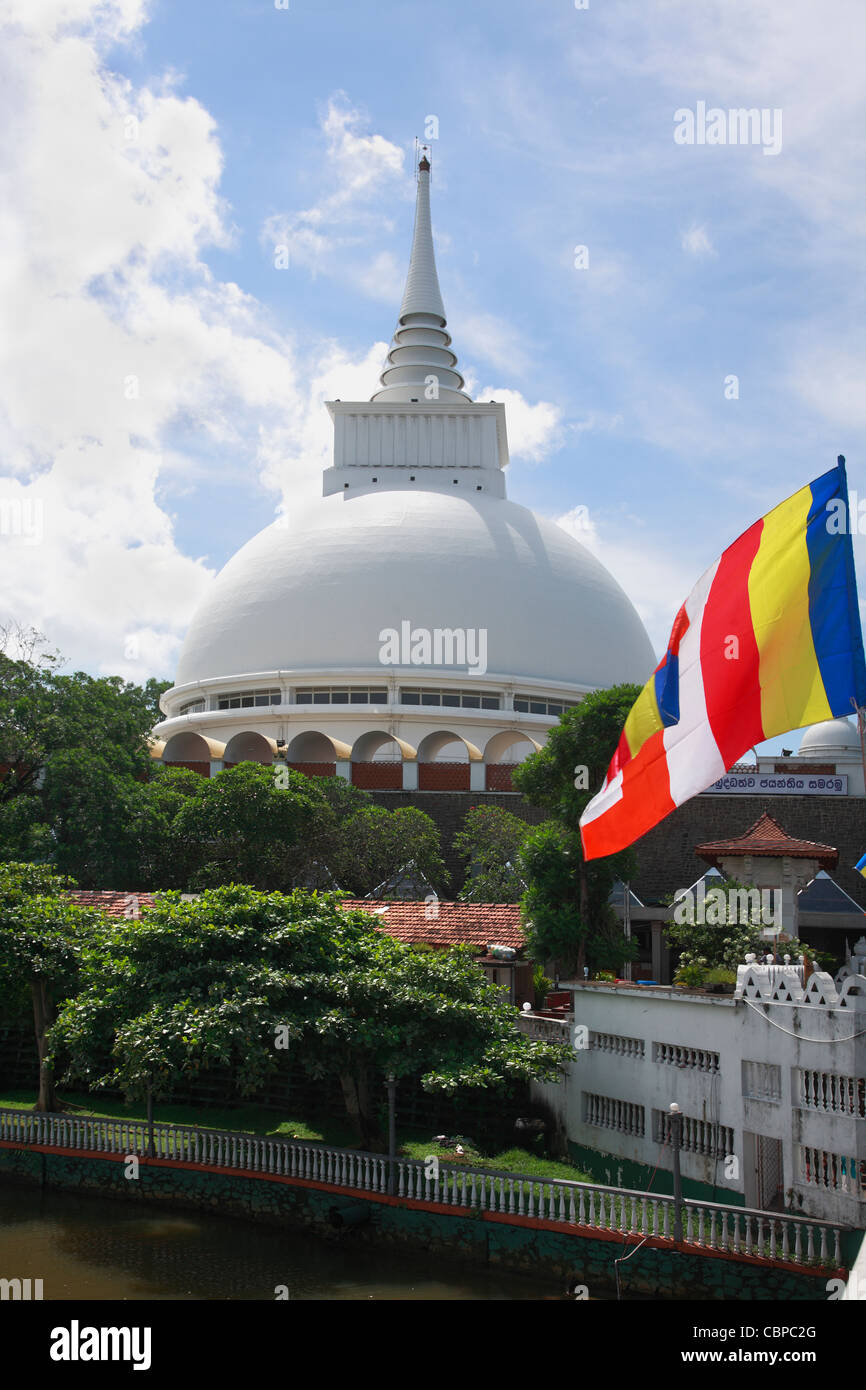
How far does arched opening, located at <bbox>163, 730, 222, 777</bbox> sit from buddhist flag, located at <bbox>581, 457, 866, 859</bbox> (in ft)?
119

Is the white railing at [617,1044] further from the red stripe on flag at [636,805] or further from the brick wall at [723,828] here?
the brick wall at [723,828]

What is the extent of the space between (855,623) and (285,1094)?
1391 cm

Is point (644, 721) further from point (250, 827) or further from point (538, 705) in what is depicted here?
point (538, 705)

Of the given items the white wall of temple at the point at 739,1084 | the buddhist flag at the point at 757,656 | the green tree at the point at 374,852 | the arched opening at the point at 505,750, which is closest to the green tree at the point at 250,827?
the green tree at the point at 374,852

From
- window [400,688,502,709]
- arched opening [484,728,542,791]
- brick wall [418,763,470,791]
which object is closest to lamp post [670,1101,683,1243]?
brick wall [418,763,470,791]

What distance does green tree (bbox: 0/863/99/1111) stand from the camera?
18938 millimetres

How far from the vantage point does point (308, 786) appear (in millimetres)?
32750

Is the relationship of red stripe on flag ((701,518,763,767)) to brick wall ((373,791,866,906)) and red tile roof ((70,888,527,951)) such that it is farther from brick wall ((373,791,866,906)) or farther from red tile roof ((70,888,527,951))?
brick wall ((373,791,866,906))

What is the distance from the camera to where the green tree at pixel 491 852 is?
30.2 m

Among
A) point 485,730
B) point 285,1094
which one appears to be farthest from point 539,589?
point 285,1094

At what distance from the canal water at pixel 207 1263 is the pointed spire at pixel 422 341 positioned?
1773 inches
